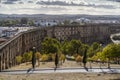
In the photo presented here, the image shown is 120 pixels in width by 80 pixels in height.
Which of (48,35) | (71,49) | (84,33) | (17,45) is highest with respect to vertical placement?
(17,45)

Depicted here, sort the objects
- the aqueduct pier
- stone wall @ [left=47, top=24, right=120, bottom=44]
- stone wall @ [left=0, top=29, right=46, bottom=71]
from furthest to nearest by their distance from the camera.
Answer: stone wall @ [left=47, top=24, right=120, bottom=44] → the aqueduct pier → stone wall @ [left=0, top=29, right=46, bottom=71]

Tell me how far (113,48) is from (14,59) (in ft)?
73.8

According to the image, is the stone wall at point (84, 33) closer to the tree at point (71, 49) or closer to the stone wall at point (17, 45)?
the stone wall at point (17, 45)

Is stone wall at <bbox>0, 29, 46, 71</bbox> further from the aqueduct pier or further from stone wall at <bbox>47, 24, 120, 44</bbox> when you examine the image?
stone wall at <bbox>47, 24, 120, 44</bbox>

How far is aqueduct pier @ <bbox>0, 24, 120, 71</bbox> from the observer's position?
184 feet

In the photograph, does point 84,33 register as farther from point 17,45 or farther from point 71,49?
point 71,49

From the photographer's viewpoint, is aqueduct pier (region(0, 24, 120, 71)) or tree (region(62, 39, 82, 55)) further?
tree (region(62, 39, 82, 55))

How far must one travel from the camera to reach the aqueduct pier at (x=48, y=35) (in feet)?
184

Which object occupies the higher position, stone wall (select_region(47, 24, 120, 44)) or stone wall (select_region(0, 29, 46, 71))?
stone wall (select_region(0, 29, 46, 71))

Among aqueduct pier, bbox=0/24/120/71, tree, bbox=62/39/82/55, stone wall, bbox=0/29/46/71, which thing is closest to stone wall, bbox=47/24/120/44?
aqueduct pier, bbox=0/24/120/71

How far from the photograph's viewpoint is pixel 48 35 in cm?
9862

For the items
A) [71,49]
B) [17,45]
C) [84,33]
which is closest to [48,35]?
[84,33]

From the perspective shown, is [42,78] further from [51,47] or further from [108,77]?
[51,47]

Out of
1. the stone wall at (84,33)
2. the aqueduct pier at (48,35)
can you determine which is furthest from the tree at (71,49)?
the stone wall at (84,33)
